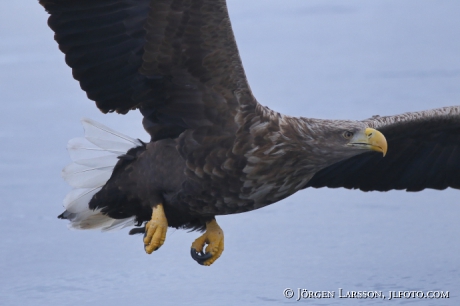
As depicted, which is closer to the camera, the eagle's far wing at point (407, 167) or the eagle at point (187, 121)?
the eagle at point (187, 121)

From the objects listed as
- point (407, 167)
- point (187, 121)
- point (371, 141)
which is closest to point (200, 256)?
point (187, 121)

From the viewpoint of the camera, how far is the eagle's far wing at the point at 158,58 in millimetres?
4797

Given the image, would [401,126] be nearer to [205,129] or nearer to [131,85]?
[205,129]

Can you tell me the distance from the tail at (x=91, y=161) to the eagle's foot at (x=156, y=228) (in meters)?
0.34

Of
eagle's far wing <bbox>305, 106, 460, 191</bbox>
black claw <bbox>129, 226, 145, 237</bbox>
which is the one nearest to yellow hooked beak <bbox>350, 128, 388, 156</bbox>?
eagle's far wing <bbox>305, 106, 460, 191</bbox>

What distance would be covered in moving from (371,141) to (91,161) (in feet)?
5.13

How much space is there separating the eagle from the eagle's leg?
0.20m

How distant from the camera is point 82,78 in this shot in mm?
5184

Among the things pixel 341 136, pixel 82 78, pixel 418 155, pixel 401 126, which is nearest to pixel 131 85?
pixel 82 78

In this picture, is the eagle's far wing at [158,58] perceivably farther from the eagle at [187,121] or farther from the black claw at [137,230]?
the black claw at [137,230]

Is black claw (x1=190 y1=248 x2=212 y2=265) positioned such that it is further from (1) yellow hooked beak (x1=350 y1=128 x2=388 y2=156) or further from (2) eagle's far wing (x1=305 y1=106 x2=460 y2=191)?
(1) yellow hooked beak (x1=350 y1=128 x2=388 y2=156)

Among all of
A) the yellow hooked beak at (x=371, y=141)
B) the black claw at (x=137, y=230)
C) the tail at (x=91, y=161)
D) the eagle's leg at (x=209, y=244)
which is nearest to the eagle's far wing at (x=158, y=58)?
the tail at (x=91, y=161)

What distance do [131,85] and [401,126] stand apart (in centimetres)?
146

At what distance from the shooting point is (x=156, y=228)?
5.32 meters
